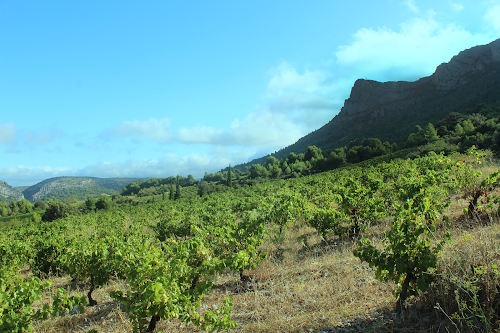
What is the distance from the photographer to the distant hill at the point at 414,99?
265 feet

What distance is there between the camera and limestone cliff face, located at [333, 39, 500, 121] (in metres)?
97.4

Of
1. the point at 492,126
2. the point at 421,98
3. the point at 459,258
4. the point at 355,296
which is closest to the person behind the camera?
the point at 459,258

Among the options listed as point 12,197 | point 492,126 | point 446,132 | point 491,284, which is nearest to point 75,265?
point 491,284

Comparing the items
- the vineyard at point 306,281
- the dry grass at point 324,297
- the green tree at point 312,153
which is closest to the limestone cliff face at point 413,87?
the green tree at point 312,153

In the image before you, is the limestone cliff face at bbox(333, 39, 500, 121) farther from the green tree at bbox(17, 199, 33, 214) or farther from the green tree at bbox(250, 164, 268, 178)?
the green tree at bbox(17, 199, 33, 214)

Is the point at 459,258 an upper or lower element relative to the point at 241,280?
upper

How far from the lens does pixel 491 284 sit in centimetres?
298

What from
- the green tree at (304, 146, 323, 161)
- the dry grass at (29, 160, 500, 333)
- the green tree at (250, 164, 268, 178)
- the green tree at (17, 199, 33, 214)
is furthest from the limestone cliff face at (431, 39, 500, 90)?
the green tree at (17, 199, 33, 214)

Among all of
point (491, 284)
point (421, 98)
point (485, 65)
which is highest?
point (485, 65)

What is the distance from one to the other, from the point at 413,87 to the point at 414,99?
8.97 metres

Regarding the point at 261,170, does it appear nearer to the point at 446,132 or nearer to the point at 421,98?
the point at 446,132

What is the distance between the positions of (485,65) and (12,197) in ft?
960

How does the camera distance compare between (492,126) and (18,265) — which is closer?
(18,265)

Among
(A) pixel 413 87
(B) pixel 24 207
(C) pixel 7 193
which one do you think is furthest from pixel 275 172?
(C) pixel 7 193
